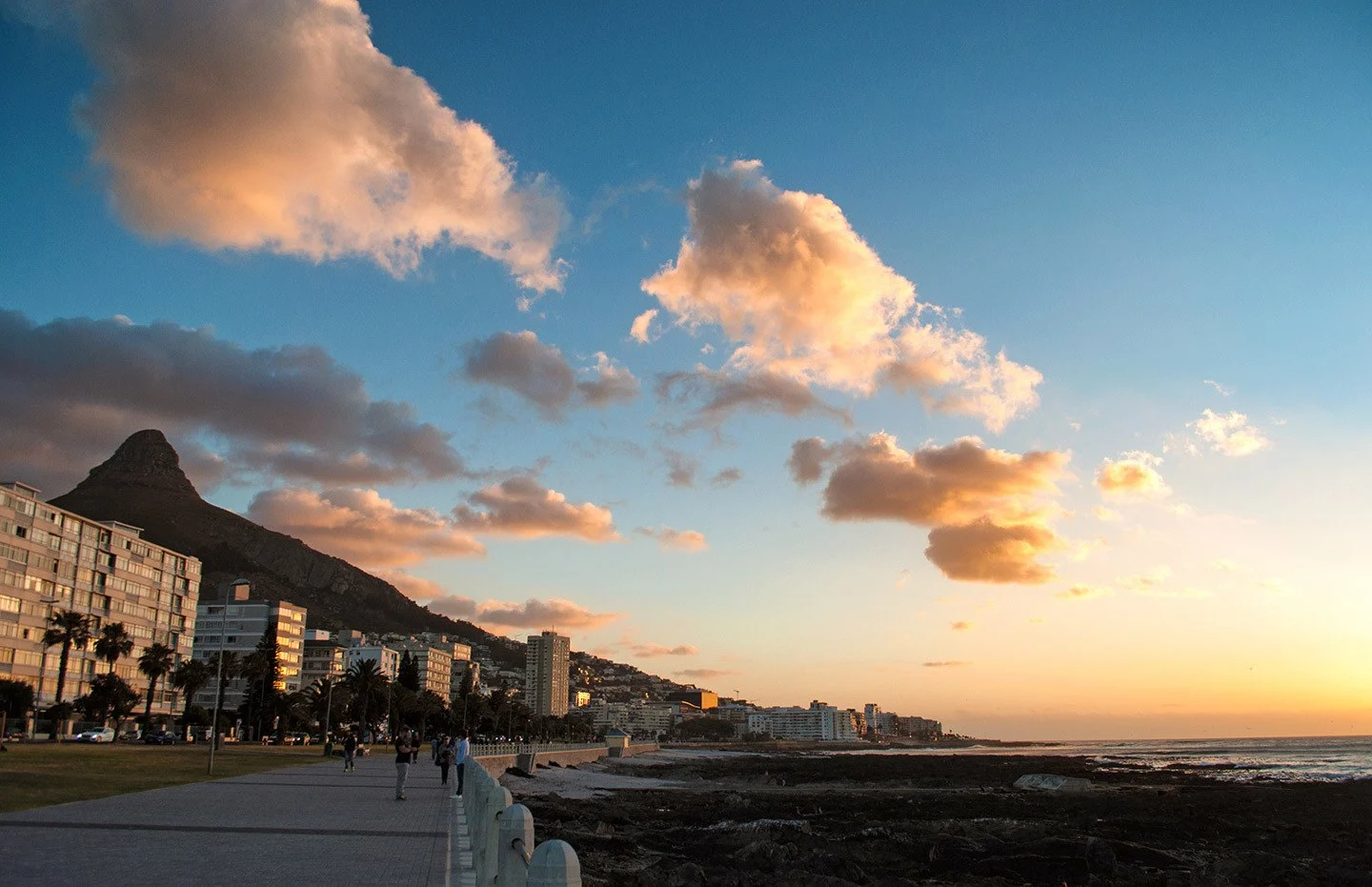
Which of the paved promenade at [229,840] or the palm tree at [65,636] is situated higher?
the palm tree at [65,636]

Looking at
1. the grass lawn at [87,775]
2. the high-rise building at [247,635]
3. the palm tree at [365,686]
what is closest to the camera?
the grass lawn at [87,775]

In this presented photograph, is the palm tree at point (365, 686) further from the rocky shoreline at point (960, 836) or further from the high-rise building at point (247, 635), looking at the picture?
the high-rise building at point (247, 635)

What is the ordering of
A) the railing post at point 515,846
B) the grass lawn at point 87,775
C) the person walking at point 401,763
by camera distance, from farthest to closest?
the person walking at point 401,763, the grass lawn at point 87,775, the railing post at point 515,846

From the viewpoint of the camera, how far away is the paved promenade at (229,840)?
11.2 metres

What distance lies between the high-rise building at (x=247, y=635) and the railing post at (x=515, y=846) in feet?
422

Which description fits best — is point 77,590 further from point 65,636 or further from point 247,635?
point 247,635

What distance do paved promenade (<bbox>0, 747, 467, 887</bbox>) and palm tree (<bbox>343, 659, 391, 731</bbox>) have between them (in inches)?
2346

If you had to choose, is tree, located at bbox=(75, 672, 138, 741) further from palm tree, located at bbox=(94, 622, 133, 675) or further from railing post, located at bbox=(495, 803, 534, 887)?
railing post, located at bbox=(495, 803, 534, 887)

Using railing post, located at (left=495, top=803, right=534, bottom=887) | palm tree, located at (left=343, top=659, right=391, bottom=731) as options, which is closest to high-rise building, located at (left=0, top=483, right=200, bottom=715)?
palm tree, located at (left=343, top=659, right=391, bottom=731)

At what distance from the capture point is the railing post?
244 inches

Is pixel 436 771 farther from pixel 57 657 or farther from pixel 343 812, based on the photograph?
pixel 57 657

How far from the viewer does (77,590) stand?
85.1 m

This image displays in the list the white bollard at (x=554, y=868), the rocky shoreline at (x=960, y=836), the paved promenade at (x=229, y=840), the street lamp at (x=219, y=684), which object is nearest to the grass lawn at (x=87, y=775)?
the street lamp at (x=219, y=684)

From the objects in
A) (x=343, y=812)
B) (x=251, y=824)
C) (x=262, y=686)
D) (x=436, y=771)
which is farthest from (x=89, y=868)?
(x=262, y=686)
